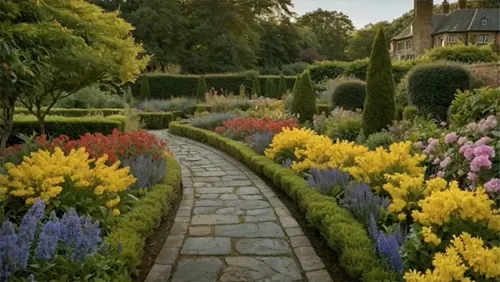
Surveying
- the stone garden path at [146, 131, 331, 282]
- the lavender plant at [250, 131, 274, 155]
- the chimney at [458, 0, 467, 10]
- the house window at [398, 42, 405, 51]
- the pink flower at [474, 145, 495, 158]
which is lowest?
the stone garden path at [146, 131, 331, 282]

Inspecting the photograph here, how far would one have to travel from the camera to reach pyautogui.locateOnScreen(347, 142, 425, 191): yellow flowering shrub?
4.11 m

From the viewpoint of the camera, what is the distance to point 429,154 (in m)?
4.69

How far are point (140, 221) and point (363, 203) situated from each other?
1.98m

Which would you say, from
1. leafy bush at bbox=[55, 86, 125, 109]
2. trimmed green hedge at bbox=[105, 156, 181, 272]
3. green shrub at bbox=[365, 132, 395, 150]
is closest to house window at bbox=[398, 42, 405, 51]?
leafy bush at bbox=[55, 86, 125, 109]

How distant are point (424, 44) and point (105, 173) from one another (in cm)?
3564

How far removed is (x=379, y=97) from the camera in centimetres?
732

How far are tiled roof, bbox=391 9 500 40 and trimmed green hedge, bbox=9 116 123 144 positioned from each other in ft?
119

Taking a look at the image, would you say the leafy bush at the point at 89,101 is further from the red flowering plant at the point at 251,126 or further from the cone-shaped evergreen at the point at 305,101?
the cone-shaped evergreen at the point at 305,101

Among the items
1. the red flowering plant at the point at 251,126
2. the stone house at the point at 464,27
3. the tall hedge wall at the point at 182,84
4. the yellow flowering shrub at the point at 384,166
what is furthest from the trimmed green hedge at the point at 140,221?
the stone house at the point at 464,27

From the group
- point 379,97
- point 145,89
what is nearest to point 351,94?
point 379,97

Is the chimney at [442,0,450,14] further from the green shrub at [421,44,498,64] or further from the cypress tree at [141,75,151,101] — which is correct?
the cypress tree at [141,75,151,101]

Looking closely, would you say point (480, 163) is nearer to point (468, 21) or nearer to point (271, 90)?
point (271, 90)

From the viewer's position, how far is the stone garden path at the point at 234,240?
3146 mm

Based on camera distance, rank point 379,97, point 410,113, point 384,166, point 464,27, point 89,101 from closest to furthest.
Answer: point 384,166, point 379,97, point 410,113, point 89,101, point 464,27
